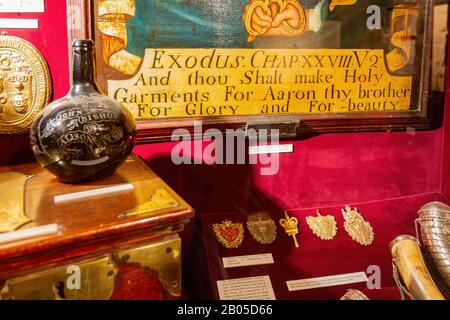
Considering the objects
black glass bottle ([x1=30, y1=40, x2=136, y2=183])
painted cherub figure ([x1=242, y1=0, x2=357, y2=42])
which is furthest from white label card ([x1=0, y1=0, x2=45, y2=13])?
painted cherub figure ([x1=242, y1=0, x2=357, y2=42])

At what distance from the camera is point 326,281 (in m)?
1.46

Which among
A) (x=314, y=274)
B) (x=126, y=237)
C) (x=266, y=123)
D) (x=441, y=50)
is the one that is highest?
(x=441, y=50)

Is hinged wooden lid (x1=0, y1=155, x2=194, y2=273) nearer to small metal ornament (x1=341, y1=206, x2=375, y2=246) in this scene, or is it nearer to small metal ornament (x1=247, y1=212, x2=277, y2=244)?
small metal ornament (x1=247, y1=212, x2=277, y2=244)

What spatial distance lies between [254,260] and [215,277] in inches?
6.4

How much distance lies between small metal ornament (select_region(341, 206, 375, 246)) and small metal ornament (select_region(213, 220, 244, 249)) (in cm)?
43

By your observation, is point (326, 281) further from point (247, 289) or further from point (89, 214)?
point (89, 214)

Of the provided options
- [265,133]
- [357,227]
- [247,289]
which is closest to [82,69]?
[265,133]

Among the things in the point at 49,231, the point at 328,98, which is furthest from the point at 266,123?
the point at 49,231

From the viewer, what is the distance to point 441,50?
5.64 feet

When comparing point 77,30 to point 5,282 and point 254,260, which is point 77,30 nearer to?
point 5,282

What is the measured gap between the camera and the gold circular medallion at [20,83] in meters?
1.22

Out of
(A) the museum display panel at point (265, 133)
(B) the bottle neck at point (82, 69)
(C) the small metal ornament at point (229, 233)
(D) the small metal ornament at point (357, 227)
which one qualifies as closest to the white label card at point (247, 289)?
(A) the museum display panel at point (265, 133)

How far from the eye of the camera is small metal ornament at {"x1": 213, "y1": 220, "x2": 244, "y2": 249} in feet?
4.87
